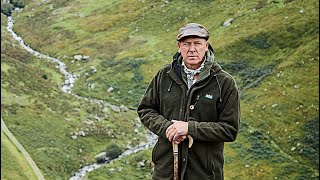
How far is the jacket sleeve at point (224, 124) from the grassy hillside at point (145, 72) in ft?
68.2

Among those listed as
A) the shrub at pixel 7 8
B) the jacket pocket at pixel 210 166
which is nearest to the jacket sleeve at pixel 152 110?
the jacket pocket at pixel 210 166

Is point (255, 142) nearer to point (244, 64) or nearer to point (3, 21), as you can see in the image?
point (244, 64)

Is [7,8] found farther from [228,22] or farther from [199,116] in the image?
[199,116]

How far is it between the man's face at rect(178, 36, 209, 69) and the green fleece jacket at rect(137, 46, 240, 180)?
0.43ft

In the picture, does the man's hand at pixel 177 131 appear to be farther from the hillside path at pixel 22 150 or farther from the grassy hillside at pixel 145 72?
the grassy hillside at pixel 145 72

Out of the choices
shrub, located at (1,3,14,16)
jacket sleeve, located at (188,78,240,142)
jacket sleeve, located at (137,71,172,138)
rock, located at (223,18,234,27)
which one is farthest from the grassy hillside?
jacket sleeve, located at (188,78,240,142)

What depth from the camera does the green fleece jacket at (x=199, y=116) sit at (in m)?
6.31

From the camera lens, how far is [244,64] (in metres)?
40.2

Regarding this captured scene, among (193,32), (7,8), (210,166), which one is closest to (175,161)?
(210,166)

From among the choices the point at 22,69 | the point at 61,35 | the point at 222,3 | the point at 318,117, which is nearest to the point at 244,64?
the point at 222,3

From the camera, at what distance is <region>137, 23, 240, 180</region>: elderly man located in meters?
6.29

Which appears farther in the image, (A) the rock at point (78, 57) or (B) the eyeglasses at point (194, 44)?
(A) the rock at point (78, 57)

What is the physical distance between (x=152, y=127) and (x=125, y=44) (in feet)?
143

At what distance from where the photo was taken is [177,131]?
20.5 ft
